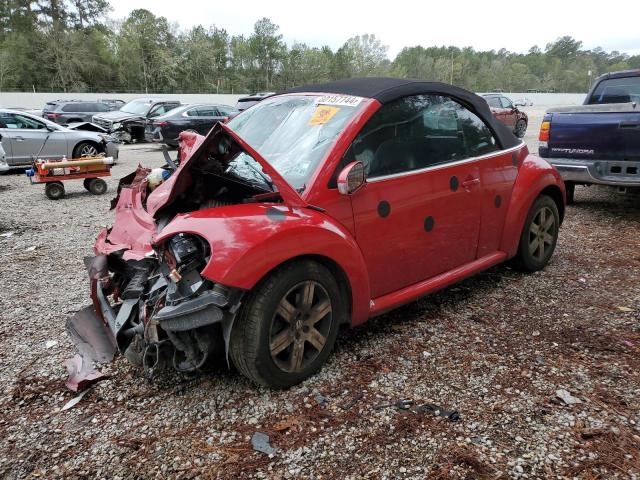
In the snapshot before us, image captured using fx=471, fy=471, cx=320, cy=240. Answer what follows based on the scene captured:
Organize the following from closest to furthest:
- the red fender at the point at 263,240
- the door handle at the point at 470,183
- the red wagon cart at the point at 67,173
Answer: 1. the red fender at the point at 263,240
2. the door handle at the point at 470,183
3. the red wagon cart at the point at 67,173

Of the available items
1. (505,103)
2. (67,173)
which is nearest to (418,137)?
(67,173)

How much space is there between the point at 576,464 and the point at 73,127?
46.5 feet

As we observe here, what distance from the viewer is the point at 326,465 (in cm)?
226

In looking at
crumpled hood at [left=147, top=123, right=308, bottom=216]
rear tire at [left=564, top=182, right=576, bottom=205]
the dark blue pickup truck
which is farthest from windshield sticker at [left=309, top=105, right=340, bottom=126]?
rear tire at [left=564, top=182, right=576, bottom=205]

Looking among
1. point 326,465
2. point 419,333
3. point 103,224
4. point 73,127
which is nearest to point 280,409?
point 326,465

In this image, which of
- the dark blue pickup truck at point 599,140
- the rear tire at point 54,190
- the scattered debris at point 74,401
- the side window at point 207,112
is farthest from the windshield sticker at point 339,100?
the side window at point 207,112

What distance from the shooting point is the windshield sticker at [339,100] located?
319 centimetres

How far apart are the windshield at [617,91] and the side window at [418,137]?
179 inches

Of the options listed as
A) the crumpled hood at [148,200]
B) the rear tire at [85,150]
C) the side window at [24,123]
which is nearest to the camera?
the crumpled hood at [148,200]

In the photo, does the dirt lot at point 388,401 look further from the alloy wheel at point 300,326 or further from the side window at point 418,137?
the side window at point 418,137

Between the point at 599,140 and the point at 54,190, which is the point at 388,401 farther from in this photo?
the point at 54,190

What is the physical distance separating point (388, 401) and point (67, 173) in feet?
27.2

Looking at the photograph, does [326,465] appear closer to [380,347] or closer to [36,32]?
[380,347]

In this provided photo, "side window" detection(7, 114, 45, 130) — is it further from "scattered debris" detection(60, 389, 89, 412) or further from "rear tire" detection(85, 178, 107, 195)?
"scattered debris" detection(60, 389, 89, 412)
